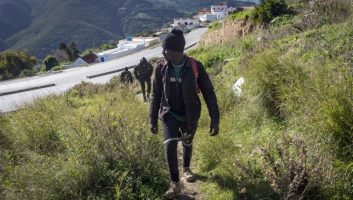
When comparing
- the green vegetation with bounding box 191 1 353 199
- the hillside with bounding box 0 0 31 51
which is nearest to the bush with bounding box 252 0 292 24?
the green vegetation with bounding box 191 1 353 199

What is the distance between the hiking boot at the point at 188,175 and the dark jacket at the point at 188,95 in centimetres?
79

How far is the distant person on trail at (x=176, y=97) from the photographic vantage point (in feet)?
15.1

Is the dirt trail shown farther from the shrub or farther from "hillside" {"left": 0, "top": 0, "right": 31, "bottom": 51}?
"hillside" {"left": 0, "top": 0, "right": 31, "bottom": 51}

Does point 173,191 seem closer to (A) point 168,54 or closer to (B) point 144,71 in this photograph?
(A) point 168,54

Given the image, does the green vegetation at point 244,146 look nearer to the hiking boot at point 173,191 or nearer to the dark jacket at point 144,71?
the hiking boot at point 173,191

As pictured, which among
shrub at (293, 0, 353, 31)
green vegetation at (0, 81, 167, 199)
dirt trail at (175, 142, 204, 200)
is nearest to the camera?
green vegetation at (0, 81, 167, 199)

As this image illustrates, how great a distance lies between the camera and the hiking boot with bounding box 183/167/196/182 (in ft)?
17.2

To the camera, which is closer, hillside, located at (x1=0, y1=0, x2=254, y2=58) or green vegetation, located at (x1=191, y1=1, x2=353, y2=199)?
green vegetation, located at (x1=191, y1=1, x2=353, y2=199)

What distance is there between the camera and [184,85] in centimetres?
456

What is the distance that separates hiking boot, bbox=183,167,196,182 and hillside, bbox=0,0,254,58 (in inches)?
4691

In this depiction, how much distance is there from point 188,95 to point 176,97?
0.61 feet

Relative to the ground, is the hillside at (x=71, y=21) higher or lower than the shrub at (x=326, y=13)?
lower

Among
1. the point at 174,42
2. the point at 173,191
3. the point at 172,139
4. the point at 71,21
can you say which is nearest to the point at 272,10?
the point at 174,42

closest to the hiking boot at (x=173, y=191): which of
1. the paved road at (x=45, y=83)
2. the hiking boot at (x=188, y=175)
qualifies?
the hiking boot at (x=188, y=175)
